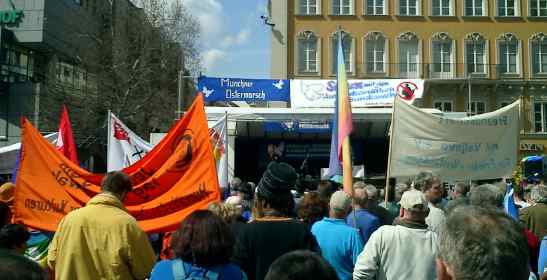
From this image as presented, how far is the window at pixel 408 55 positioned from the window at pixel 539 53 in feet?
28.9

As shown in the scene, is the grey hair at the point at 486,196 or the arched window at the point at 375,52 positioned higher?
the arched window at the point at 375,52

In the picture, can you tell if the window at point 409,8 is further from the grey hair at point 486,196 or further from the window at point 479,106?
the grey hair at point 486,196

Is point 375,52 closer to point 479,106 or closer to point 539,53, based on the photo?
point 479,106

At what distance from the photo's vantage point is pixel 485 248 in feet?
6.76

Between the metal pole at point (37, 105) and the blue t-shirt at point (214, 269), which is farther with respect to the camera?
the metal pole at point (37, 105)

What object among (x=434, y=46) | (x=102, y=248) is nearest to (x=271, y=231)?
(x=102, y=248)

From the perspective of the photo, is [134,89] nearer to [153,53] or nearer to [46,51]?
[153,53]

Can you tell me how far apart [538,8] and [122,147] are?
145 feet

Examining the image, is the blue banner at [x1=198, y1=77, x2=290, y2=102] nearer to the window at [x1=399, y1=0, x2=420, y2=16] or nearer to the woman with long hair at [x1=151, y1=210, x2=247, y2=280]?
the woman with long hair at [x1=151, y1=210, x2=247, y2=280]

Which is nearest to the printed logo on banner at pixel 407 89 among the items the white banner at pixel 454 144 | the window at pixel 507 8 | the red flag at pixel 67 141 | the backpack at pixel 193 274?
the white banner at pixel 454 144

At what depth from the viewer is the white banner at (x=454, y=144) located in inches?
337

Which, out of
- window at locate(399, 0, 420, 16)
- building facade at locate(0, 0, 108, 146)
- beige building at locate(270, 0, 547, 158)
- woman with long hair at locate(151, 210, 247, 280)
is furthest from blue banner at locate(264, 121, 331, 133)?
window at locate(399, 0, 420, 16)

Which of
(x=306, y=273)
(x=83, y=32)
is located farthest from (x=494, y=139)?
(x=83, y=32)

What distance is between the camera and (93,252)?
4461mm
